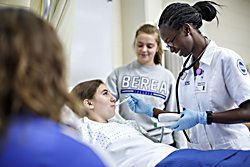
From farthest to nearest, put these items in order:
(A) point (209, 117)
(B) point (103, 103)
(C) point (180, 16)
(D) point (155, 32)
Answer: (D) point (155, 32)
(B) point (103, 103)
(C) point (180, 16)
(A) point (209, 117)

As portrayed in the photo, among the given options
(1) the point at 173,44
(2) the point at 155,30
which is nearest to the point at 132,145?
(1) the point at 173,44

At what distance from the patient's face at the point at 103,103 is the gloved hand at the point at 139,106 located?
0.12m

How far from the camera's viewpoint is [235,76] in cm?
140

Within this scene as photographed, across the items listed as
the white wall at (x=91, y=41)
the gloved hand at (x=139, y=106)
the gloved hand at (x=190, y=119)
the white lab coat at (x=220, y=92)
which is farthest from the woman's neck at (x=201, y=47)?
the white wall at (x=91, y=41)

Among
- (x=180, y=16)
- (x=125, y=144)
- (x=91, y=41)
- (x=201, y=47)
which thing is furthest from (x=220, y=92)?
A: (x=91, y=41)

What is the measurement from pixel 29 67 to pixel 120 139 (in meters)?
1.24

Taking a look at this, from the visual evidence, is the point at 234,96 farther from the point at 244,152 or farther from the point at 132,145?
the point at 132,145

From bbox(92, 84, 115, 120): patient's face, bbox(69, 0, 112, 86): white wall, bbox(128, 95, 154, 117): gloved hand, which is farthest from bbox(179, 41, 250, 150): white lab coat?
bbox(69, 0, 112, 86): white wall

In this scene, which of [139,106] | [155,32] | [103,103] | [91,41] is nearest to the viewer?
[139,106]

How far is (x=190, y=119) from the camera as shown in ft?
4.88

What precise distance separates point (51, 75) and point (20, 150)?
0.40 ft

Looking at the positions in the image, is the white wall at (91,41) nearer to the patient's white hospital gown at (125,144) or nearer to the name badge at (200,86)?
the patient's white hospital gown at (125,144)

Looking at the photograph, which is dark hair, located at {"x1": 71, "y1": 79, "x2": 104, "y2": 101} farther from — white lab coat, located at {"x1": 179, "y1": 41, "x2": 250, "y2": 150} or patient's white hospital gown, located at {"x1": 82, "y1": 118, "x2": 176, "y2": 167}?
white lab coat, located at {"x1": 179, "y1": 41, "x2": 250, "y2": 150}

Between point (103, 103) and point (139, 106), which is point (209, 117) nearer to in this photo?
point (139, 106)
